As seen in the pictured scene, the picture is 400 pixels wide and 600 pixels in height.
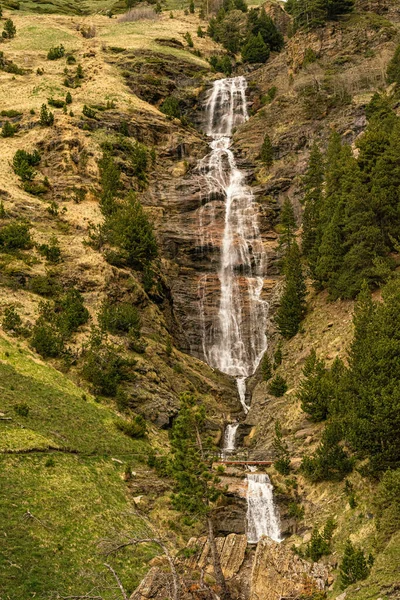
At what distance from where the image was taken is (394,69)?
73.9 metres

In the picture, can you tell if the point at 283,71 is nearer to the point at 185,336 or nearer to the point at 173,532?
the point at 185,336

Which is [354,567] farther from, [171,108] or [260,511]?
[171,108]

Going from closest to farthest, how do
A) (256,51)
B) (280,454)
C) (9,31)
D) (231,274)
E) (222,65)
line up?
(280,454) → (231,274) → (222,65) → (9,31) → (256,51)

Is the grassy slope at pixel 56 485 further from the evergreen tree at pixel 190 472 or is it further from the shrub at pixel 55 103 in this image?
the shrub at pixel 55 103

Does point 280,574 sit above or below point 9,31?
below

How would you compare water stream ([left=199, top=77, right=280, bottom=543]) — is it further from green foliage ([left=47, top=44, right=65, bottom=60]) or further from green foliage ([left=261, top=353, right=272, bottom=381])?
green foliage ([left=47, top=44, right=65, bottom=60])

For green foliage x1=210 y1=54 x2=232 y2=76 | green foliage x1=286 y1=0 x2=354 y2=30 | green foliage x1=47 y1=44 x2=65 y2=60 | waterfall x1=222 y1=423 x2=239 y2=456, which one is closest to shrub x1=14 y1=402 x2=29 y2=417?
waterfall x1=222 y1=423 x2=239 y2=456

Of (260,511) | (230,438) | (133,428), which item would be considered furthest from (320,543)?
(230,438)

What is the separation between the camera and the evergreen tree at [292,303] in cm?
5109

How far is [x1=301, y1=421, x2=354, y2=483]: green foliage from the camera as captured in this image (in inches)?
1234

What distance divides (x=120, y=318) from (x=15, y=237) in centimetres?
→ 1385

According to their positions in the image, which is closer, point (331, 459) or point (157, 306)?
point (331, 459)

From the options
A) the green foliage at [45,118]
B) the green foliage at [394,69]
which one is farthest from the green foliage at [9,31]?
the green foliage at [394,69]

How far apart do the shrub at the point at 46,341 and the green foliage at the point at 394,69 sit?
5968 centimetres
